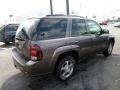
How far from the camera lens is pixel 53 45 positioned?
4023 millimetres

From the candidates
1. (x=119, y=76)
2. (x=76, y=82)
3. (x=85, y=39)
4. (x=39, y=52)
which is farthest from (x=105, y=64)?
(x=39, y=52)

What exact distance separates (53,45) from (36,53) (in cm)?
50

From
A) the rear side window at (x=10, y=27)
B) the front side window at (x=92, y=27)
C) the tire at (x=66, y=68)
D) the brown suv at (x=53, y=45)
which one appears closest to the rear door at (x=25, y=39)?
the brown suv at (x=53, y=45)

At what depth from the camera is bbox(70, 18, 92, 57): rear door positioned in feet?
15.3

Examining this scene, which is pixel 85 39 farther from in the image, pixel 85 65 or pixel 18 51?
pixel 18 51

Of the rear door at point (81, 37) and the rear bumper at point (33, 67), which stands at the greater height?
the rear door at point (81, 37)

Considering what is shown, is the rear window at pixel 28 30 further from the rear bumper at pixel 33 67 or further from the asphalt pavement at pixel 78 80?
the asphalt pavement at pixel 78 80

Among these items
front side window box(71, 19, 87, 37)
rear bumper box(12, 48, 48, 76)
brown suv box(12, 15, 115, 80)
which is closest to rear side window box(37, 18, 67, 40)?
brown suv box(12, 15, 115, 80)

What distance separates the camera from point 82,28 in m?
5.05

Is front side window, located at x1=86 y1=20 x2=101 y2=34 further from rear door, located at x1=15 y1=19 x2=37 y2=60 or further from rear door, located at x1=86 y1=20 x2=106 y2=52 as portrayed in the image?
rear door, located at x1=15 y1=19 x2=37 y2=60

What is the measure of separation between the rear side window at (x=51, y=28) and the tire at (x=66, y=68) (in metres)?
0.70

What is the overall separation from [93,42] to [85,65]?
99cm

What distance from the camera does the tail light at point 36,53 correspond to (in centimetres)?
377

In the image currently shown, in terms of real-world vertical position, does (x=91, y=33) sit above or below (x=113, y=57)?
above
